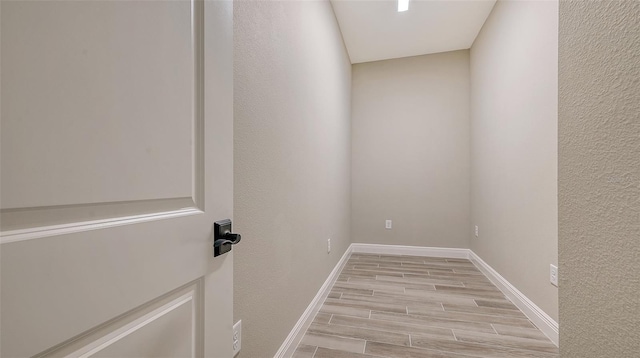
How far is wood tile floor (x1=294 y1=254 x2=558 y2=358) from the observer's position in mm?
1771

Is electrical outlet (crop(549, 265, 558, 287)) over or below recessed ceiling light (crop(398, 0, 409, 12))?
below

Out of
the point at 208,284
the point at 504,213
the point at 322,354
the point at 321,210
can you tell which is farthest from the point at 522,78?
the point at 208,284

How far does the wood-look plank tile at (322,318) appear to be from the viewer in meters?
2.12

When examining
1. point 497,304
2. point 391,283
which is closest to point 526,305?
point 497,304

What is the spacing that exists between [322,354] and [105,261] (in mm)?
1609

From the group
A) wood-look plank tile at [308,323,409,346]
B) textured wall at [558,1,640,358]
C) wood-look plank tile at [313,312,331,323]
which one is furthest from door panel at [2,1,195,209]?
wood-look plank tile at [313,312,331,323]

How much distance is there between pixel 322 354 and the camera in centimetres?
172

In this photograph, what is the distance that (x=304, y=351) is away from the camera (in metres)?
1.75

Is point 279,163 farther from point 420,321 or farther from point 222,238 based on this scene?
point 420,321

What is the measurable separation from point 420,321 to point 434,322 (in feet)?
0.33

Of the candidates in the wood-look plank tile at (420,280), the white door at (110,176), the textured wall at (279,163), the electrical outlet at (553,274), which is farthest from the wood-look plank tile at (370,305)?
the white door at (110,176)

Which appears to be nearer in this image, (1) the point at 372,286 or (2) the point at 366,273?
(1) the point at 372,286

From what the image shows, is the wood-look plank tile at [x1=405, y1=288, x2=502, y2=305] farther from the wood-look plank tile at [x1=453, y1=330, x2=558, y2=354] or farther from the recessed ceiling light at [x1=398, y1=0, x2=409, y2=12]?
the recessed ceiling light at [x1=398, y1=0, x2=409, y2=12]

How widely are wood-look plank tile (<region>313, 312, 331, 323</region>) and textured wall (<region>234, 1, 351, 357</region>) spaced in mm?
153
